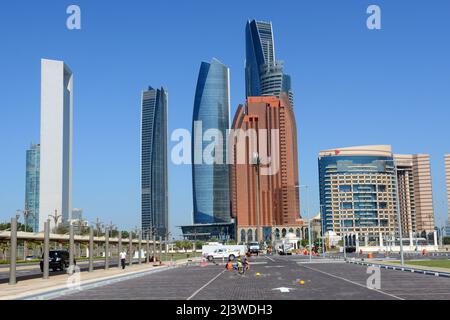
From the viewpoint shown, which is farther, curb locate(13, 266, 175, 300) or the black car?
the black car

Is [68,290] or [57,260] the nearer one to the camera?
[68,290]

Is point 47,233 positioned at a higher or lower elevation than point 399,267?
higher

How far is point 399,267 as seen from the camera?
47406mm

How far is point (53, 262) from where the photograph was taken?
5284 centimetres

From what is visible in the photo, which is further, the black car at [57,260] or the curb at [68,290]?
the black car at [57,260]

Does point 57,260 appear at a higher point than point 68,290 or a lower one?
lower
